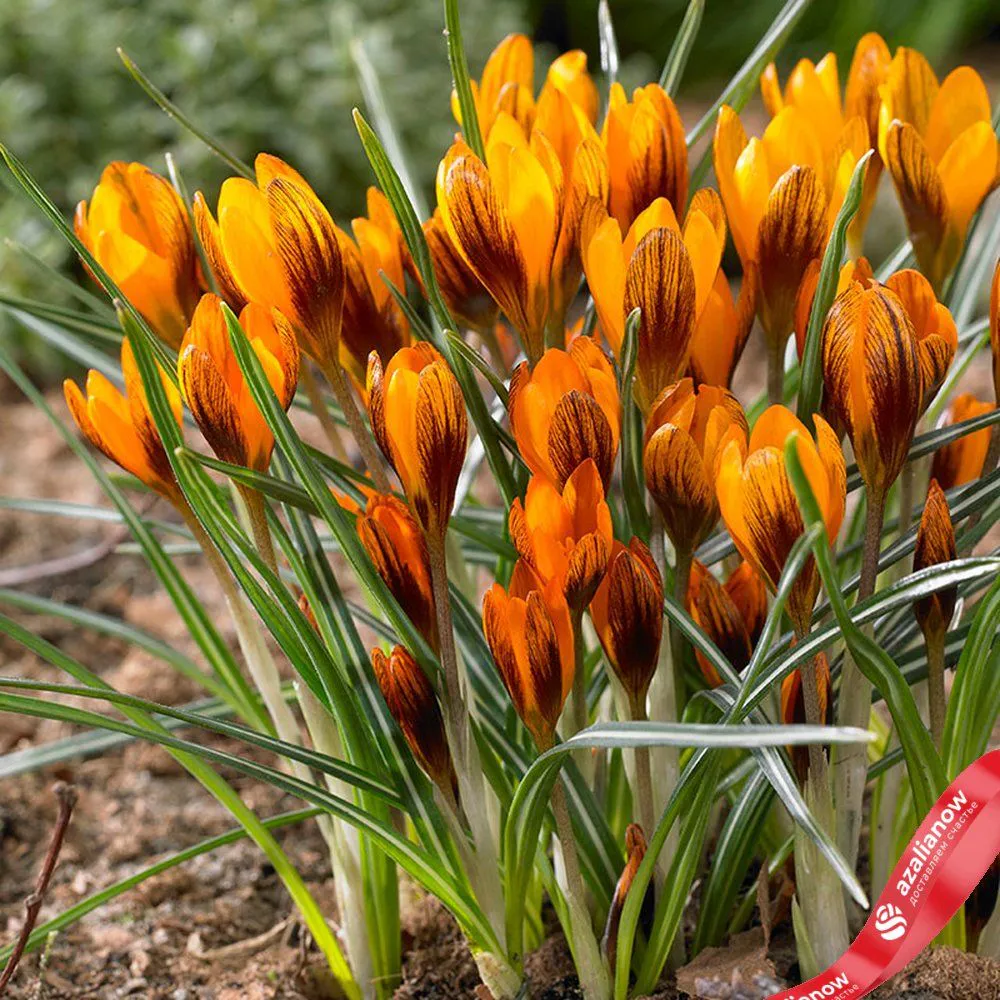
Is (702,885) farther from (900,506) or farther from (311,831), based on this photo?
(311,831)

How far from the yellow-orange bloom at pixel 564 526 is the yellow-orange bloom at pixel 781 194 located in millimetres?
183

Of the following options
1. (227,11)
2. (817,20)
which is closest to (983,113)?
(227,11)

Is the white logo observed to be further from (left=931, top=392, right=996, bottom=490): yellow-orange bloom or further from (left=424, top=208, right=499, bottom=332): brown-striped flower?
(left=424, top=208, right=499, bottom=332): brown-striped flower

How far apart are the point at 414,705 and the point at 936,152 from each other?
528 mm

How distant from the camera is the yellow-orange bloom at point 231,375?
723mm

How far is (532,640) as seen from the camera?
0.71 metres

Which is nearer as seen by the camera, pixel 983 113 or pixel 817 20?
pixel 983 113

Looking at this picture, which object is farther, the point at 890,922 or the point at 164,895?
the point at 164,895

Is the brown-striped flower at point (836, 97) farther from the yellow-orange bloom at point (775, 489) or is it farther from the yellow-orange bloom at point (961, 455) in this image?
the yellow-orange bloom at point (775, 489)

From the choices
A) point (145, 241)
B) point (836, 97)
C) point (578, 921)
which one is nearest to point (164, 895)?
point (578, 921)

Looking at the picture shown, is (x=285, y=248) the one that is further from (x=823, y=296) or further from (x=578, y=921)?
(x=578, y=921)

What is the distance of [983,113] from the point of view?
0.90 meters

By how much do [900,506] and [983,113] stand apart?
276 mm

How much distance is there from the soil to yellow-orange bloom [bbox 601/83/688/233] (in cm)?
50
